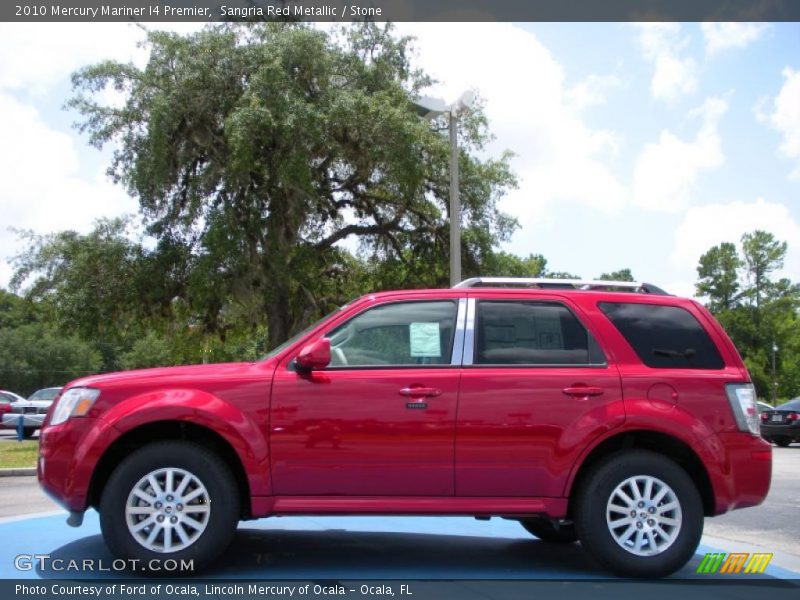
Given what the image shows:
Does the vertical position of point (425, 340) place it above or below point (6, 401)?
above

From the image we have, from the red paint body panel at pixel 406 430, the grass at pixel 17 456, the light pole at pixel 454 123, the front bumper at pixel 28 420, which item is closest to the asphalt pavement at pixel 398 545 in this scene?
the red paint body panel at pixel 406 430

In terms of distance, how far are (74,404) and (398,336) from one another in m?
2.13

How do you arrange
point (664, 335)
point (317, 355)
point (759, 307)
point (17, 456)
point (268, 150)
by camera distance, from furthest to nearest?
point (759, 307) → point (268, 150) → point (17, 456) → point (664, 335) → point (317, 355)

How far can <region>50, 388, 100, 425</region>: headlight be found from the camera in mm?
5391

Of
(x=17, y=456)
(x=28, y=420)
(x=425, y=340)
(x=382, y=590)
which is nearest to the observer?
(x=382, y=590)

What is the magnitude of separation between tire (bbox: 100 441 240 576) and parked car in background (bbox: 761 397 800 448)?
19.6m

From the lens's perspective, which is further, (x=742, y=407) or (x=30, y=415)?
(x=30, y=415)

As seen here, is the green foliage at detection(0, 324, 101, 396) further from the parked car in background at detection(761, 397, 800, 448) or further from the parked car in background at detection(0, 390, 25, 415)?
the parked car in background at detection(761, 397, 800, 448)

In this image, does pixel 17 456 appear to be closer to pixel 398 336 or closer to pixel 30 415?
pixel 30 415

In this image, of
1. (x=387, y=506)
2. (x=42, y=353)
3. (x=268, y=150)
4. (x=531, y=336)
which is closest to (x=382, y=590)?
(x=387, y=506)

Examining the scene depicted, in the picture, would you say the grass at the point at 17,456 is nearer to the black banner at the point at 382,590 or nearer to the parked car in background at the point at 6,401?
the black banner at the point at 382,590

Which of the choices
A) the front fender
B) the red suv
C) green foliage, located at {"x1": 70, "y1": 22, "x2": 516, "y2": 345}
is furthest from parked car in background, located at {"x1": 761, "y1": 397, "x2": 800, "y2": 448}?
the front fender

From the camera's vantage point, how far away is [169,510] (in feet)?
17.2

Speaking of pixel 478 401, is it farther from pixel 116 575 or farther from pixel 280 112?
pixel 280 112
